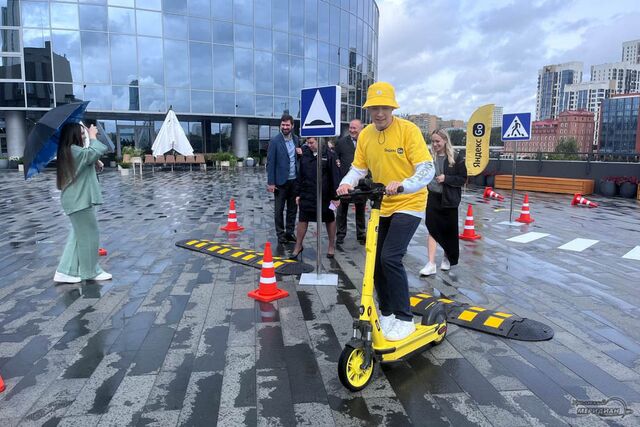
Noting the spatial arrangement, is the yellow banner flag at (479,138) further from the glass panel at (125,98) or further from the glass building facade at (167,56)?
the glass panel at (125,98)

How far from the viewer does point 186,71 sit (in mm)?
29219

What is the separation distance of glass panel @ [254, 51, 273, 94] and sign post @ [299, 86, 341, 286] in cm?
2684

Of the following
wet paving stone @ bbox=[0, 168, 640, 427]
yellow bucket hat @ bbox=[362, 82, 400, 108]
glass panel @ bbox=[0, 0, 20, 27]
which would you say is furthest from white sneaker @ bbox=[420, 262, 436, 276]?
glass panel @ bbox=[0, 0, 20, 27]

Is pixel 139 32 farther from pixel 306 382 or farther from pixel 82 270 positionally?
pixel 306 382

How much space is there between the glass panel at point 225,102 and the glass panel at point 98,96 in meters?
6.45

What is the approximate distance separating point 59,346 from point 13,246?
4.88 m

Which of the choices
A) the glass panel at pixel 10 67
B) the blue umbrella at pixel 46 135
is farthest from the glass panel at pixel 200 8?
the blue umbrella at pixel 46 135

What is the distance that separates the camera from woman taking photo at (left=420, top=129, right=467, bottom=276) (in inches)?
234

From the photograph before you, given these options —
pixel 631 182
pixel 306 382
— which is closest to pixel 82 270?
pixel 306 382

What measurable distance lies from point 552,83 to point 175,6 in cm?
12134

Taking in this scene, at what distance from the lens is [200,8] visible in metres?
29.1

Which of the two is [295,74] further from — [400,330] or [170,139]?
[400,330]

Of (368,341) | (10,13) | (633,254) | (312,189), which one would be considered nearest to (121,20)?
(10,13)

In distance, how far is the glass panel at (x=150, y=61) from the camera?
2809 cm
